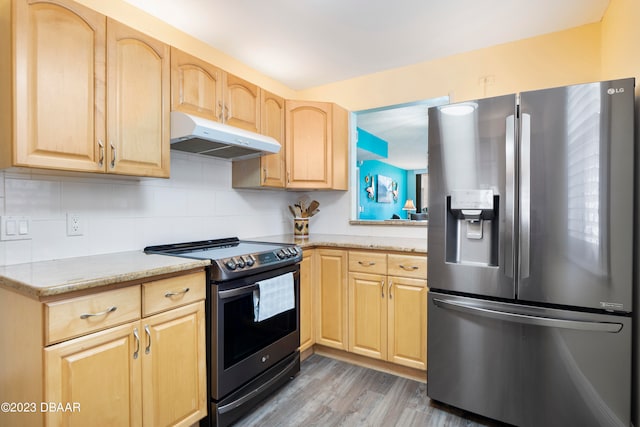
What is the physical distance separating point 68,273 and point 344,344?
189 centimetres

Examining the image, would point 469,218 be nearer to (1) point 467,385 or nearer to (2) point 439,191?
(2) point 439,191

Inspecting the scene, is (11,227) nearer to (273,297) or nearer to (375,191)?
(273,297)

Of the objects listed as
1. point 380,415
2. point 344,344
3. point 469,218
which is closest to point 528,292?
point 469,218

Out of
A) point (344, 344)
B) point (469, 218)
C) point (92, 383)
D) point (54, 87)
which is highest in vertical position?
point (54, 87)

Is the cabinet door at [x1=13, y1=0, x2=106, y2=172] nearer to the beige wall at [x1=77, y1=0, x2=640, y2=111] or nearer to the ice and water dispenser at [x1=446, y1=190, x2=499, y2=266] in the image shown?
the beige wall at [x1=77, y1=0, x2=640, y2=111]

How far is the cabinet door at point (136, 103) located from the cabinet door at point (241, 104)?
0.44 metres

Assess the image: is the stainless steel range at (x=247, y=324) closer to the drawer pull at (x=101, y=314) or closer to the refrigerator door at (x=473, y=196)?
the drawer pull at (x=101, y=314)

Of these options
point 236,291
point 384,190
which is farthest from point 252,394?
point 384,190

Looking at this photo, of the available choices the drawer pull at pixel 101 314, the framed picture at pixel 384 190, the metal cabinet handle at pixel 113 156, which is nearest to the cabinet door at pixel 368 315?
the drawer pull at pixel 101 314

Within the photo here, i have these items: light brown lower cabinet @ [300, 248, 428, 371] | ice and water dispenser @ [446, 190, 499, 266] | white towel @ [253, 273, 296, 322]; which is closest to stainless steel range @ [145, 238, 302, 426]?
white towel @ [253, 273, 296, 322]

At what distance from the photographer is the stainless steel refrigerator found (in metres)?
1.46

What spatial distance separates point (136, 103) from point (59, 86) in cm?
34

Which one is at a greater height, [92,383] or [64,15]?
[64,15]

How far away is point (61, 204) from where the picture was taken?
167cm
